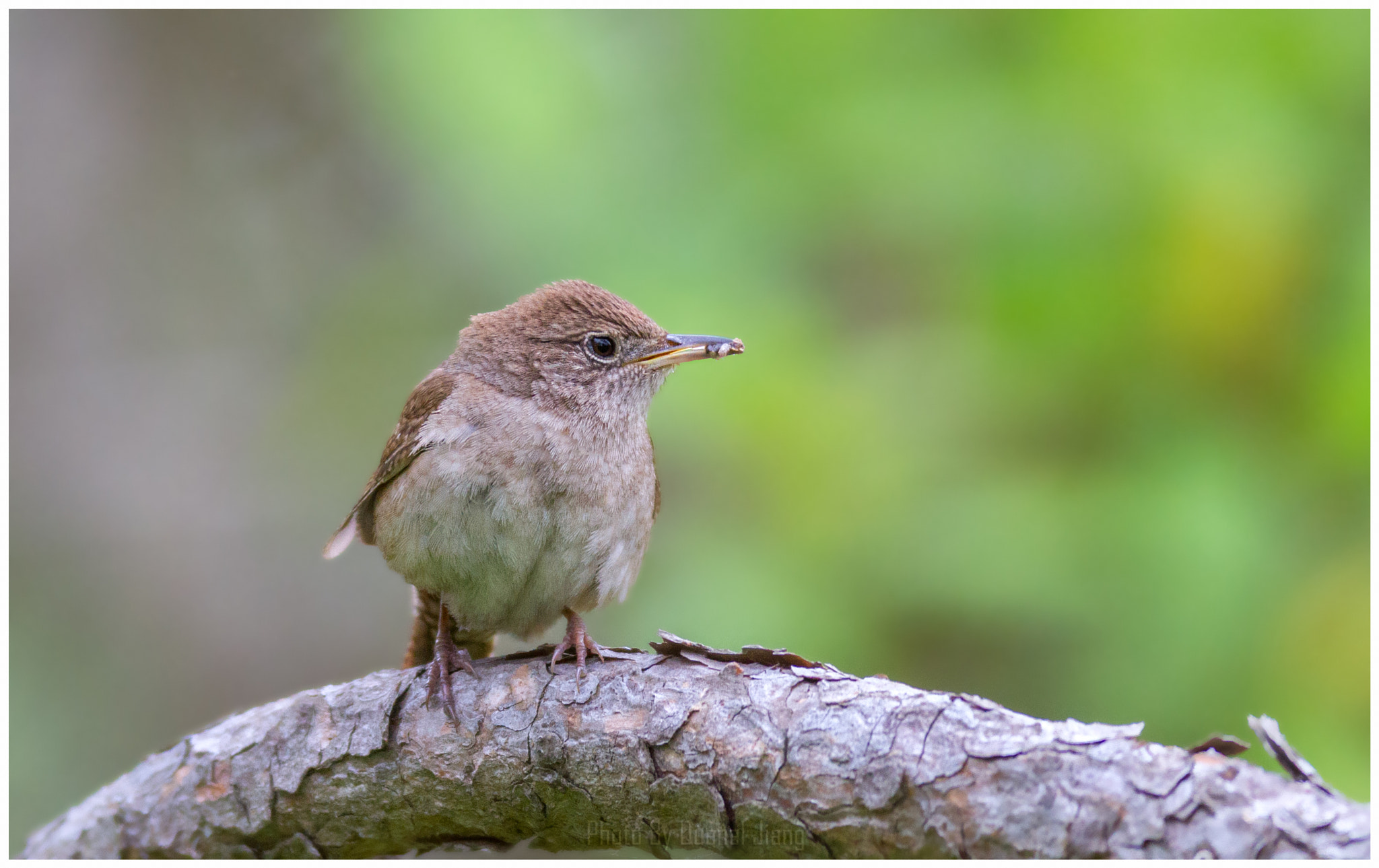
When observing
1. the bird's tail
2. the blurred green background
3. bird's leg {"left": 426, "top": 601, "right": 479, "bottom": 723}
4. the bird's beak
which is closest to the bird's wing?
the bird's tail

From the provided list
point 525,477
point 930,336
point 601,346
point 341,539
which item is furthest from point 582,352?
point 930,336

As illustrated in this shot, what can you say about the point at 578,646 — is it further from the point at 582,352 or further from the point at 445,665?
the point at 582,352

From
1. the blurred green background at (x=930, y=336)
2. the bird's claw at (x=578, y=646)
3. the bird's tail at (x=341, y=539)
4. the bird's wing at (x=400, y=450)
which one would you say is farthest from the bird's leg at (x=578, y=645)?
the blurred green background at (x=930, y=336)

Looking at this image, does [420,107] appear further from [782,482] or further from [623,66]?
[782,482]

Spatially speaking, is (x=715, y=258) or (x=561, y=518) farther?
(x=715, y=258)

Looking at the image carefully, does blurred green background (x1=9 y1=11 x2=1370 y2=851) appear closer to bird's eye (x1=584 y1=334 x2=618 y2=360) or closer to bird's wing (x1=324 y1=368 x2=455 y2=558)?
bird's eye (x1=584 y1=334 x2=618 y2=360)

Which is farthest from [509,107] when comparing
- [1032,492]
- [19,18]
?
[19,18]

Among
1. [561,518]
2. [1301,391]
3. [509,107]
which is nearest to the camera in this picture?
[561,518]

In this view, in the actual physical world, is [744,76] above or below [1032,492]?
above
